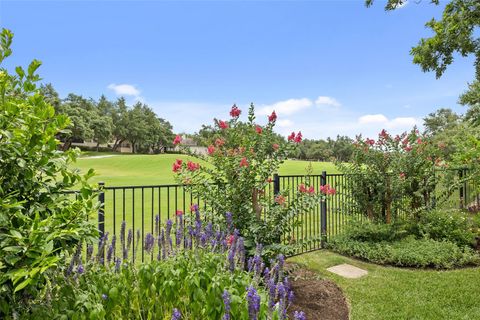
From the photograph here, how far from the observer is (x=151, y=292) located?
2193 mm

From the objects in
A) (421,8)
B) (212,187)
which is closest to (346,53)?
(421,8)

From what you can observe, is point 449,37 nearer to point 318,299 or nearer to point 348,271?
point 348,271

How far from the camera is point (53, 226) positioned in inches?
63.6

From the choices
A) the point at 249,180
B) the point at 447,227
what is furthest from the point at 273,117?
the point at 447,227

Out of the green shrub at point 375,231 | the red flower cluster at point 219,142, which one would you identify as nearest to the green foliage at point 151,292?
the red flower cluster at point 219,142

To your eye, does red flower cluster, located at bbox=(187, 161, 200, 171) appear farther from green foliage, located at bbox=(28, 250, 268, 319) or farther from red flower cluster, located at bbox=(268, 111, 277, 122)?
green foliage, located at bbox=(28, 250, 268, 319)

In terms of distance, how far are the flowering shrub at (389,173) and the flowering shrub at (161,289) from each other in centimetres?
489

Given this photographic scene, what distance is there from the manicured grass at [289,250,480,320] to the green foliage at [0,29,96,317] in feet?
9.99

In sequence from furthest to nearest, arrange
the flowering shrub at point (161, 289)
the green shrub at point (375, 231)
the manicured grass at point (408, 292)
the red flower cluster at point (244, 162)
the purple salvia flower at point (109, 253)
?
1. the green shrub at point (375, 231)
2. the red flower cluster at point (244, 162)
3. the manicured grass at point (408, 292)
4. the purple salvia flower at point (109, 253)
5. the flowering shrub at point (161, 289)

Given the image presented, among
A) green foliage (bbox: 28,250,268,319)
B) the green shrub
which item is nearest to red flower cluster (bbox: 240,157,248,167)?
green foliage (bbox: 28,250,268,319)

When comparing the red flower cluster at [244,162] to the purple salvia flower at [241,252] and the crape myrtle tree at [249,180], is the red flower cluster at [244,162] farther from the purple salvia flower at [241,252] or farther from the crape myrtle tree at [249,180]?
the purple salvia flower at [241,252]

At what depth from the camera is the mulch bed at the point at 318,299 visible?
3.34m

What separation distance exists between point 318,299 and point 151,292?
87.9 inches

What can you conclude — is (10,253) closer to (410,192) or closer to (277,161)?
(277,161)
